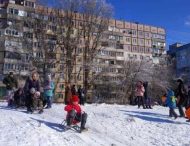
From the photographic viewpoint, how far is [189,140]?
17.4 metres

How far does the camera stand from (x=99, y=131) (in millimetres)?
17109

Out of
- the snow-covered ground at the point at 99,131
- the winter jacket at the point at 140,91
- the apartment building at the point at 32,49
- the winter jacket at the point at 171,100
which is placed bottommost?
the snow-covered ground at the point at 99,131

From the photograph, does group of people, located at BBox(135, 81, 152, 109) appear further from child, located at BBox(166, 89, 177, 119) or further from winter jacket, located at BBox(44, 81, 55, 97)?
winter jacket, located at BBox(44, 81, 55, 97)

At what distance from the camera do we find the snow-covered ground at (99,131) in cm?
1420

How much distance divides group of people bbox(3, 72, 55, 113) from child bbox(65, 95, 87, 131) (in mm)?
3733

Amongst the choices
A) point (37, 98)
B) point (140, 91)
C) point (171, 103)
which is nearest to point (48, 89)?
point (37, 98)

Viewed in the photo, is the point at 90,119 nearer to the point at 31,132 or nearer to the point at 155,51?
the point at 31,132

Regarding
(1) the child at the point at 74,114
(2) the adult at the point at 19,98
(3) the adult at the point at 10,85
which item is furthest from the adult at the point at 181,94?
(3) the adult at the point at 10,85

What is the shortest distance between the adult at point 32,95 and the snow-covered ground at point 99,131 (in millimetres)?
646

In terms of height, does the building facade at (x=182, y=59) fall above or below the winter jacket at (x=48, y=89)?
above

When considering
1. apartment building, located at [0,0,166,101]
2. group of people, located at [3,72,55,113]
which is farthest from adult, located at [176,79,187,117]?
apartment building, located at [0,0,166,101]

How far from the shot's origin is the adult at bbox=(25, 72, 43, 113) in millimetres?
19906

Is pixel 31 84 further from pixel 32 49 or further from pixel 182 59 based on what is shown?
pixel 182 59

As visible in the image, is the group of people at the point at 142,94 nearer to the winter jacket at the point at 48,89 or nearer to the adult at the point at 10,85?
the winter jacket at the point at 48,89
